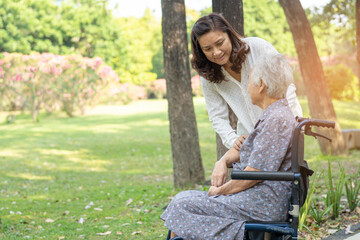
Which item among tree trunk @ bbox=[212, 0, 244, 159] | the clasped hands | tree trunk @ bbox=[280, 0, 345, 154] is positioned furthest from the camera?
tree trunk @ bbox=[280, 0, 345, 154]

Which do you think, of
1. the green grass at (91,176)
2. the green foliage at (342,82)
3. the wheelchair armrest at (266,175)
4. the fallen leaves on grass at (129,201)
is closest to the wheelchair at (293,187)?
the wheelchair armrest at (266,175)

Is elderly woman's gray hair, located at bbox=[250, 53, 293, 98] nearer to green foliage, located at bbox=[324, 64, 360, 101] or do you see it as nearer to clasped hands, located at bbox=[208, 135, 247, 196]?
clasped hands, located at bbox=[208, 135, 247, 196]

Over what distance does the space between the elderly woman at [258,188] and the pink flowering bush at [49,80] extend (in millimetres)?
19267

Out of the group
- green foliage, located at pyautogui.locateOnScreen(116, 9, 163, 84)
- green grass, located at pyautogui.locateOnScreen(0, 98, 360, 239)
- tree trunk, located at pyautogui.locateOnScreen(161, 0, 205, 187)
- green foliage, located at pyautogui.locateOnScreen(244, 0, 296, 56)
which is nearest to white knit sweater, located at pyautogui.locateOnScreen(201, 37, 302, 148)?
green grass, located at pyautogui.locateOnScreen(0, 98, 360, 239)

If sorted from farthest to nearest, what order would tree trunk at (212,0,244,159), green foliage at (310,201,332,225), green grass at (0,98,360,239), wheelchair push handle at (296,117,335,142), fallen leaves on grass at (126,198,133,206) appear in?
fallen leaves on grass at (126,198,133,206), green grass at (0,98,360,239), tree trunk at (212,0,244,159), green foliage at (310,201,332,225), wheelchair push handle at (296,117,335,142)

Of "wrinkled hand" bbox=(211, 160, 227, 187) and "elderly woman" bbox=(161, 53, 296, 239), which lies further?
"wrinkled hand" bbox=(211, 160, 227, 187)

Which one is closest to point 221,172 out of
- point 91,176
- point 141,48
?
point 91,176

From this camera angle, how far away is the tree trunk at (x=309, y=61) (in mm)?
8211

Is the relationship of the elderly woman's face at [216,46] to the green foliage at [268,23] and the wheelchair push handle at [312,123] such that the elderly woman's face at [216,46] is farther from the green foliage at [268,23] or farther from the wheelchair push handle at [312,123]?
the green foliage at [268,23]

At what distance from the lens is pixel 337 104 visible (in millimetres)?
18531

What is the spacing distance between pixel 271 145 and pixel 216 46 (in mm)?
787

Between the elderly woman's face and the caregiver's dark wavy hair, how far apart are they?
0.08 ft

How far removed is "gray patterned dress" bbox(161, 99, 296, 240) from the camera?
7.89ft

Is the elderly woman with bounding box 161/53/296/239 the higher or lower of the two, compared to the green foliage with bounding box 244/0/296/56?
lower
